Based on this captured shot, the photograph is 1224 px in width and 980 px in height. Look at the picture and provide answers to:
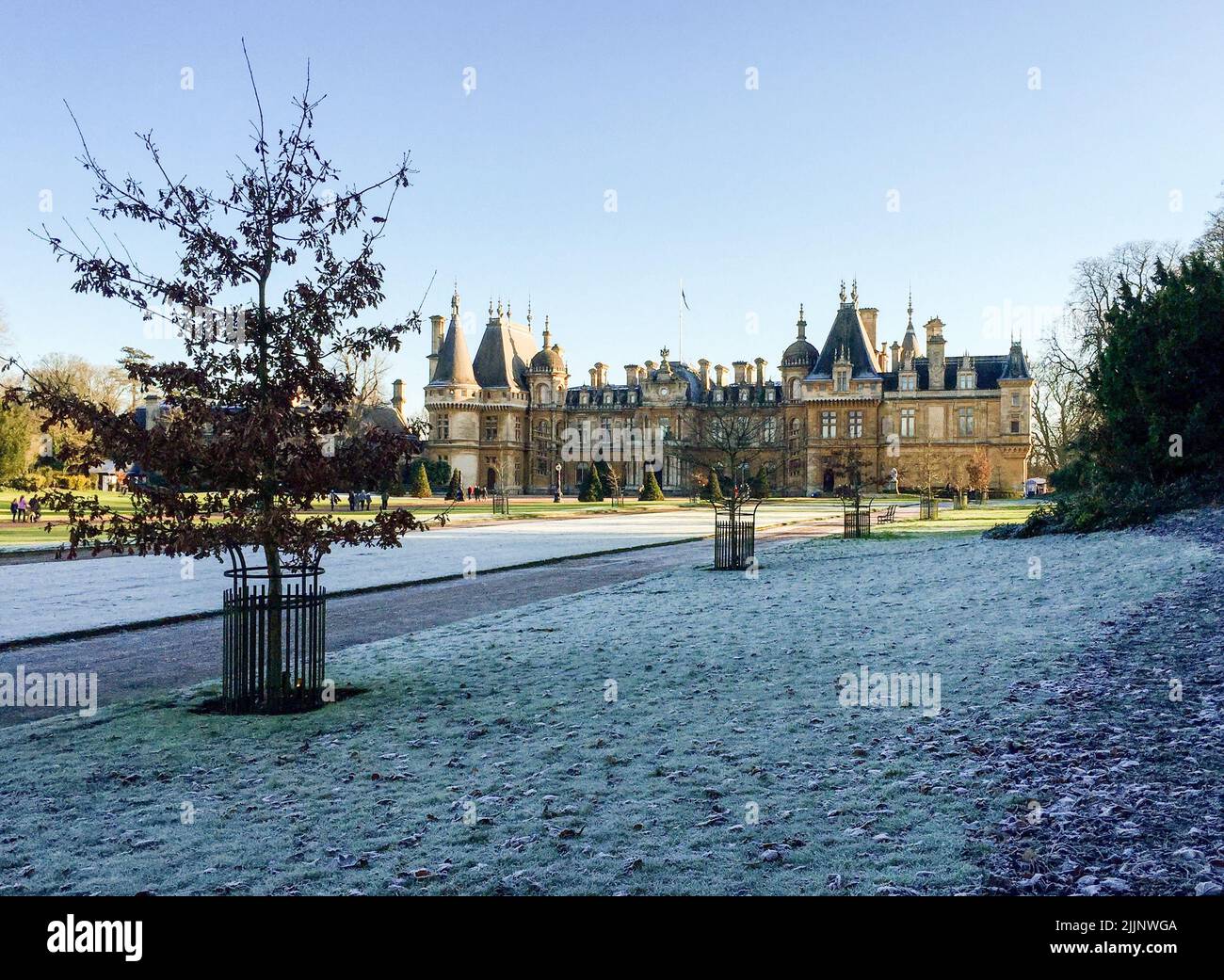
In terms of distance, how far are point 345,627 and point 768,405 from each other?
215ft

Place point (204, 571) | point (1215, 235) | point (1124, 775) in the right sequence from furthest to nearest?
point (1215, 235) → point (204, 571) → point (1124, 775)

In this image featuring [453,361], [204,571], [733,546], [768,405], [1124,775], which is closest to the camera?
A: [1124,775]

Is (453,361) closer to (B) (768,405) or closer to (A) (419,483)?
(A) (419,483)

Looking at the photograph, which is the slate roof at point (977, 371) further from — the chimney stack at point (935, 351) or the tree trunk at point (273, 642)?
the tree trunk at point (273, 642)

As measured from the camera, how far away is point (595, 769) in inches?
225

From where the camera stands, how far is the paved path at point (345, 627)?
880 centimetres

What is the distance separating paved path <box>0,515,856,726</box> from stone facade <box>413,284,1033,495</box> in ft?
135

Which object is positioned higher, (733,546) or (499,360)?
(499,360)

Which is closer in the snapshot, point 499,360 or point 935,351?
point 935,351

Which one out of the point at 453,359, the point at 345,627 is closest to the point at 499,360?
the point at 453,359

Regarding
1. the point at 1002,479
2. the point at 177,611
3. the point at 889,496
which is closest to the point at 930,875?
the point at 177,611

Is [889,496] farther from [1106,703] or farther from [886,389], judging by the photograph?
[1106,703]

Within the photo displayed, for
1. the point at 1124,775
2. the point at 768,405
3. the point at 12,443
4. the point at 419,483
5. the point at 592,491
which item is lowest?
the point at 1124,775

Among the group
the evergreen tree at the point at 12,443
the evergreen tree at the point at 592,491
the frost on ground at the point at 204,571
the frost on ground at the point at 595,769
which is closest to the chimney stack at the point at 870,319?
the evergreen tree at the point at 592,491
